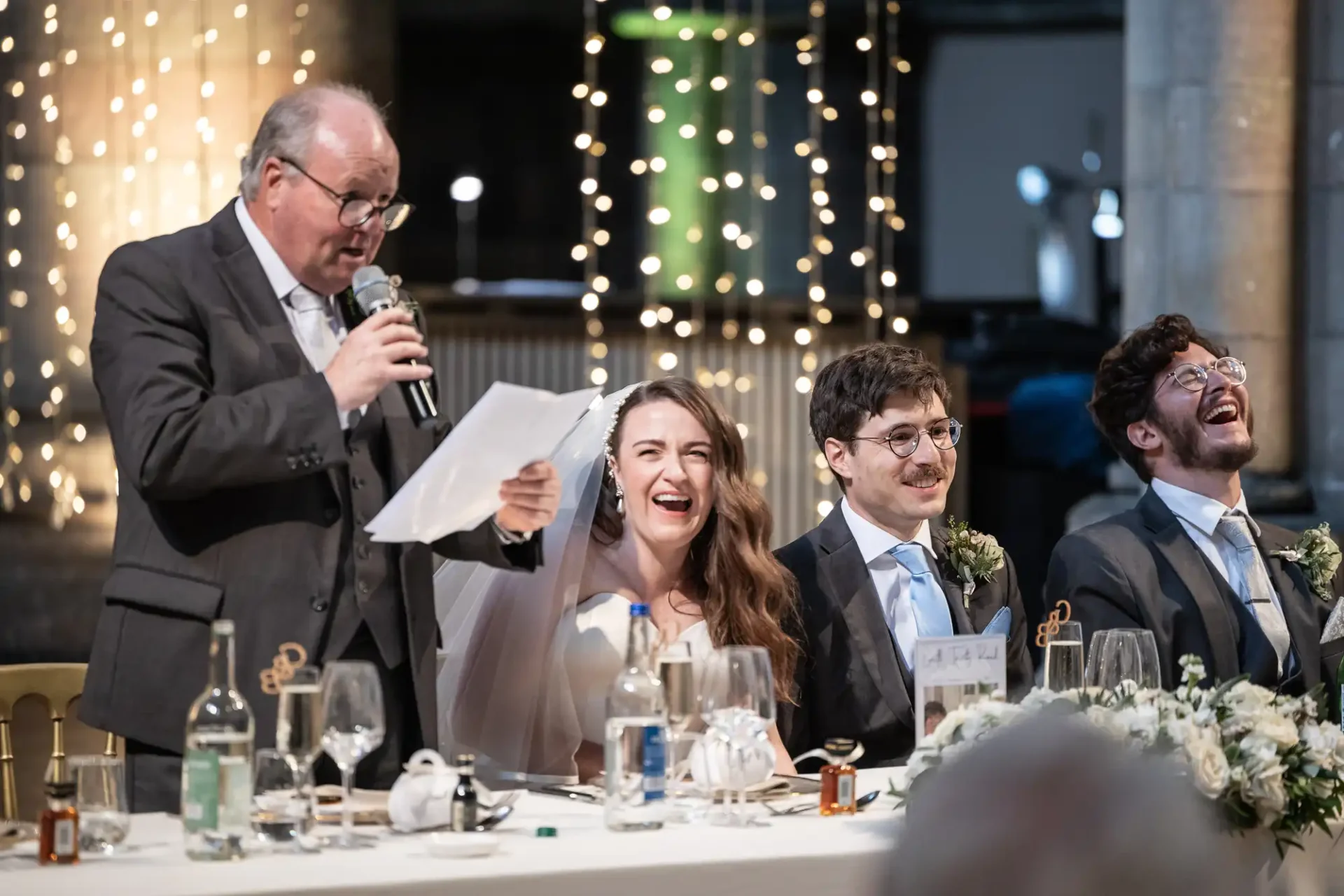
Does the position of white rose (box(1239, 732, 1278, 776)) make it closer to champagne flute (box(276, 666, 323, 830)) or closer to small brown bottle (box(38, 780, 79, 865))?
champagne flute (box(276, 666, 323, 830))

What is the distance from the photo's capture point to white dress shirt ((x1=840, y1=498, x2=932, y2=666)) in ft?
11.7

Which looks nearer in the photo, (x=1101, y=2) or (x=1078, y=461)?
(x=1078, y=461)

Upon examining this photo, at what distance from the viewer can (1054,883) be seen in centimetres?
101

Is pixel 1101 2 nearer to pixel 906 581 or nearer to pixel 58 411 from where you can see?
pixel 58 411

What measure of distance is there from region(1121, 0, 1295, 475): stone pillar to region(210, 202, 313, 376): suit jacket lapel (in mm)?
3890

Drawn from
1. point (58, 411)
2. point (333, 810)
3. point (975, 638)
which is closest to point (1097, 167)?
point (58, 411)

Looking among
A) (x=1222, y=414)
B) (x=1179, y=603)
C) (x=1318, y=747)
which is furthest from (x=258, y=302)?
(x=1222, y=414)

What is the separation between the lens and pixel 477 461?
2.64 metres

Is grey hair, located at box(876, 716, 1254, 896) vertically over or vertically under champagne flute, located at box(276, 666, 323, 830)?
over

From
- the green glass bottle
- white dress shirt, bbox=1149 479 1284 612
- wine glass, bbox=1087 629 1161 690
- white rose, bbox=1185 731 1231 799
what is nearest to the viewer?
white rose, bbox=1185 731 1231 799

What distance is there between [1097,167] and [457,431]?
6.64 metres

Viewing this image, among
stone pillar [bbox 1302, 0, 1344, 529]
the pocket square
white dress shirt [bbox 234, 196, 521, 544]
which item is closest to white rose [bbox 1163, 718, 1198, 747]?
the pocket square

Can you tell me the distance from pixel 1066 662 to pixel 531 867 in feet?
3.42

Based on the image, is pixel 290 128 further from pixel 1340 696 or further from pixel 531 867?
pixel 1340 696
